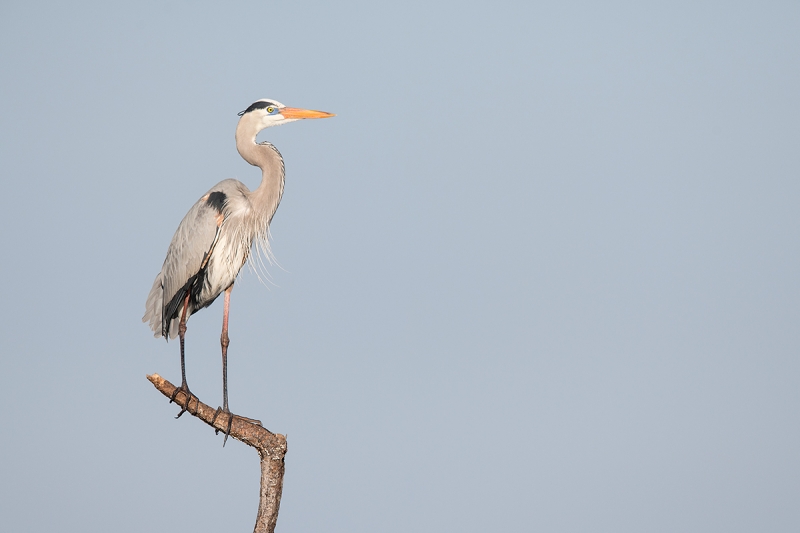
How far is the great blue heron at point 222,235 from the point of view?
9.20 metres

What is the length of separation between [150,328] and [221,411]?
210 centimetres

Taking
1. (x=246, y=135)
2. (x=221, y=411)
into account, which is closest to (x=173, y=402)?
(x=221, y=411)

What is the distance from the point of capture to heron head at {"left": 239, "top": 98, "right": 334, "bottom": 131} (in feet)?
31.9

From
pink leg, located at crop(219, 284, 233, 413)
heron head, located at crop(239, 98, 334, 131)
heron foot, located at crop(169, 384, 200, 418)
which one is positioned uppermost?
heron head, located at crop(239, 98, 334, 131)

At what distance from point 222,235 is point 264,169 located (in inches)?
33.7

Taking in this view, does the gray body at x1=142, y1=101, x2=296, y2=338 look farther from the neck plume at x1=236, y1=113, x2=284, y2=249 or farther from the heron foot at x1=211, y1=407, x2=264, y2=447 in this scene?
the heron foot at x1=211, y1=407, x2=264, y2=447

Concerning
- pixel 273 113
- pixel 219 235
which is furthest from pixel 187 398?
pixel 273 113

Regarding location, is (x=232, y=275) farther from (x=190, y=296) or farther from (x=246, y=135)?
(x=246, y=135)

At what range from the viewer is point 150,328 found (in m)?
9.76

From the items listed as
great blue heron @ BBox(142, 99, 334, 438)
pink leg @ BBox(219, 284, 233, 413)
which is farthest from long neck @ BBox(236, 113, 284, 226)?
pink leg @ BBox(219, 284, 233, 413)

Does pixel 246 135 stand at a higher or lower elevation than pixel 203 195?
higher

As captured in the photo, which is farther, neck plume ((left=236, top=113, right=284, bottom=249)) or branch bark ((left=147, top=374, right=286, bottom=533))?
neck plume ((left=236, top=113, right=284, bottom=249))

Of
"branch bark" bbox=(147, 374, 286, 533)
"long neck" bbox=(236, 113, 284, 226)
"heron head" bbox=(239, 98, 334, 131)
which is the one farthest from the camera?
"heron head" bbox=(239, 98, 334, 131)

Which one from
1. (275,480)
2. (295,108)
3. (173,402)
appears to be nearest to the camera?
(275,480)
